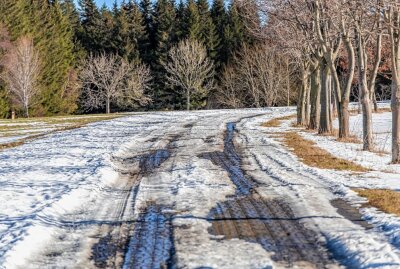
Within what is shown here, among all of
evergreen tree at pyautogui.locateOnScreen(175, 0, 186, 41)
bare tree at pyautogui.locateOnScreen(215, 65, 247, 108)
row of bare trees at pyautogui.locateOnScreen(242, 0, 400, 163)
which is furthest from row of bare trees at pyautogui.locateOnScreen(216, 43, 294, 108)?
row of bare trees at pyautogui.locateOnScreen(242, 0, 400, 163)

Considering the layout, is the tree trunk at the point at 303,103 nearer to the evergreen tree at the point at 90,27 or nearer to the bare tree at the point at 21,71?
the bare tree at the point at 21,71

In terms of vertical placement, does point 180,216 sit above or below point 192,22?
Answer: below

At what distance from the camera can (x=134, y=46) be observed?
61.6 metres

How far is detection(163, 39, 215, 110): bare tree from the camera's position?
55812mm

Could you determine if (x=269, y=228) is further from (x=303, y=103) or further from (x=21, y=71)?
(x=21, y=71)

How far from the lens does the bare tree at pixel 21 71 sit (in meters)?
48.1

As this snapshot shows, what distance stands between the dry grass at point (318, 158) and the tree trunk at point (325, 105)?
4.18 metres

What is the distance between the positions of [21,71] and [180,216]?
148 feet

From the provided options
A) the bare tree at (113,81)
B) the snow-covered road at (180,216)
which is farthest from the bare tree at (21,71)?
the snow-covered road at (180,216)

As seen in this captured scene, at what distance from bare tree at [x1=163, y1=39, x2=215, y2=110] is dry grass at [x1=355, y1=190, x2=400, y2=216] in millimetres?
47349

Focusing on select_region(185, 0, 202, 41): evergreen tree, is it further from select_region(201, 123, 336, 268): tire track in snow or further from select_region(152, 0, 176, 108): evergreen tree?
select_region(201, 123, 336, 268): tire track in snow

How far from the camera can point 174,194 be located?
862cm

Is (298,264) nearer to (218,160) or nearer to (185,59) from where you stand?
(218,160)

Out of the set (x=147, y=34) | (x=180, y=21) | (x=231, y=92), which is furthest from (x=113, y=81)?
(x=231, y=92)
